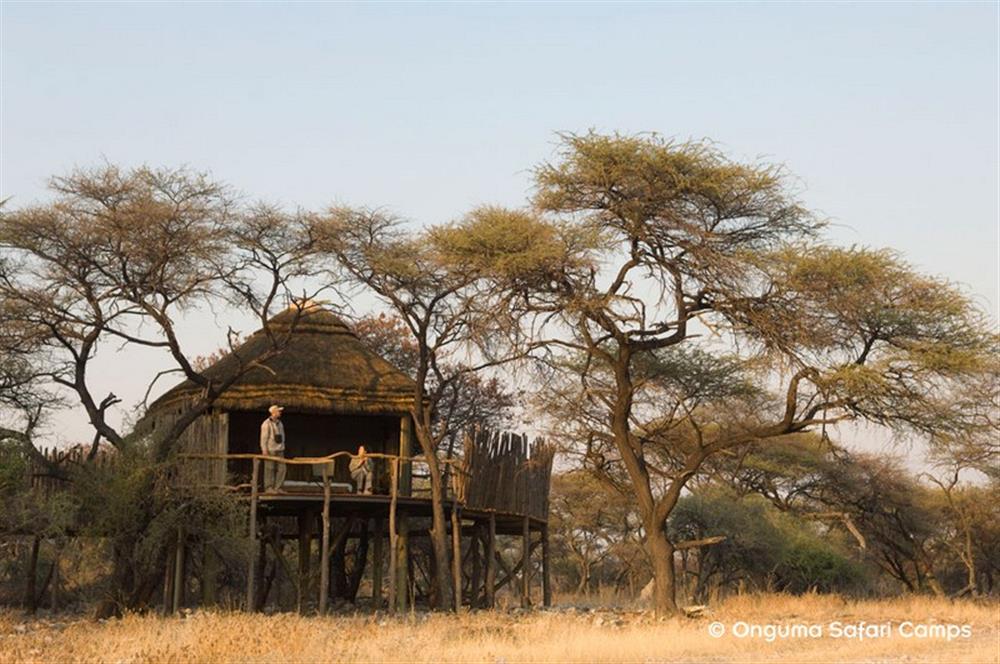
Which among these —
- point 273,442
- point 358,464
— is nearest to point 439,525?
point 358,464

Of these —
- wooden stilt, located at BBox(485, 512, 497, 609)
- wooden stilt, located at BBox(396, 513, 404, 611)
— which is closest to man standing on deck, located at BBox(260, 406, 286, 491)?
wooden stilt, located at BBox(396, 513, 404, 611)

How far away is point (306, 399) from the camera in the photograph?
26484mm

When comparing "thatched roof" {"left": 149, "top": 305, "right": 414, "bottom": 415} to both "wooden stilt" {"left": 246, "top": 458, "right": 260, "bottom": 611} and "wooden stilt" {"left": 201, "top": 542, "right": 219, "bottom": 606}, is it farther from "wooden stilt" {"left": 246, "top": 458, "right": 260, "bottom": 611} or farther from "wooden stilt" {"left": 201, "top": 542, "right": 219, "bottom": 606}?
"wooden stilt" {"left": 201, "top": 542, "right": 219, "bottom": 606}

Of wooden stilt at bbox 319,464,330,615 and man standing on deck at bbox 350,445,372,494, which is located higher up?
man standing on deck at bbox 350,445,372,494

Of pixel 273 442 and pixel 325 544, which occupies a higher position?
pixel 273 442

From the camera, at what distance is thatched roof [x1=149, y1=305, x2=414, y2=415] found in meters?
26.4

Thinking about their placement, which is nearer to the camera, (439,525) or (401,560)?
(401,560)

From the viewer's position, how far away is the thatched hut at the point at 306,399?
26.4 metres

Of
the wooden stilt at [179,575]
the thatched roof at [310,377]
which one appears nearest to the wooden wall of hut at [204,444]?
the thatched roof at [310,377]

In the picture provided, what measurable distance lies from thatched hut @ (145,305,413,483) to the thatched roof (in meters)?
0.02

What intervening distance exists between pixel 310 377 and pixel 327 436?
1443 millimetres

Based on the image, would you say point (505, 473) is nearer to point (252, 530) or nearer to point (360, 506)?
point (360, 506)

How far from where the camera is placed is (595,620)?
75.6ft

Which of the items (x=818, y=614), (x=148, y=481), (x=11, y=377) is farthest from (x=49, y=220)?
(x=818, y=614)
